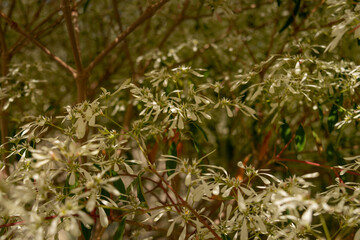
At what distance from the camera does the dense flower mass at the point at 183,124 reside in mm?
629

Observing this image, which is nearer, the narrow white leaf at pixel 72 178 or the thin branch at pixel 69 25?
the narrow white leaf at pixel 72 178

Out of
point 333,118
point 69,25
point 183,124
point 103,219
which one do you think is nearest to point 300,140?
point 333,118

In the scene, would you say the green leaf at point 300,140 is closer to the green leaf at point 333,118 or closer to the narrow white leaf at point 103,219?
the green leaf at point 333,118

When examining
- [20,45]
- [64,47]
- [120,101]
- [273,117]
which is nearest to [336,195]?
[273,117]

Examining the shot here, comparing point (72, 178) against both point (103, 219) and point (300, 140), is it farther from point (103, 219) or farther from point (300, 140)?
point (300, 140)

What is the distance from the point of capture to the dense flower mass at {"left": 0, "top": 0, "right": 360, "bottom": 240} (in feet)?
2.06

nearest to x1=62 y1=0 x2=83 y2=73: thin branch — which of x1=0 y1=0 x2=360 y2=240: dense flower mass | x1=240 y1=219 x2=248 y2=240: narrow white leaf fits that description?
x1=0 y1=0 x2=360 y2=240: dense flower mass

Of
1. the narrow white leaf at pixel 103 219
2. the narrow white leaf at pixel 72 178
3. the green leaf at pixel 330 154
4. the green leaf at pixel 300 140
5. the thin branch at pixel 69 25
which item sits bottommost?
the green leaf at pixel 330 154

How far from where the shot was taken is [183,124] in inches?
29.9

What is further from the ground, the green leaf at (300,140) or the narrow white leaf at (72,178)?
the narrow white leaf at (72,178)

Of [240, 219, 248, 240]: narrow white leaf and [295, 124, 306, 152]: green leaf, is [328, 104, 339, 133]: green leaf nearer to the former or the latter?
[295, 124, 306, 152]: green leaf

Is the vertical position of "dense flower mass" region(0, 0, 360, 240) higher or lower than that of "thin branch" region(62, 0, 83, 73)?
lower

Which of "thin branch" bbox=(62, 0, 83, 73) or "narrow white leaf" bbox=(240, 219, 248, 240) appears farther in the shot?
"thin branch" bbox=(62, 0, 83, 73)

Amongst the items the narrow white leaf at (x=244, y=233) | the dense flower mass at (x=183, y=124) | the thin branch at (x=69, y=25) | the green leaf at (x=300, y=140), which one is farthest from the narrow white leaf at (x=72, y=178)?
the green leaf at (x=300, y=140)
